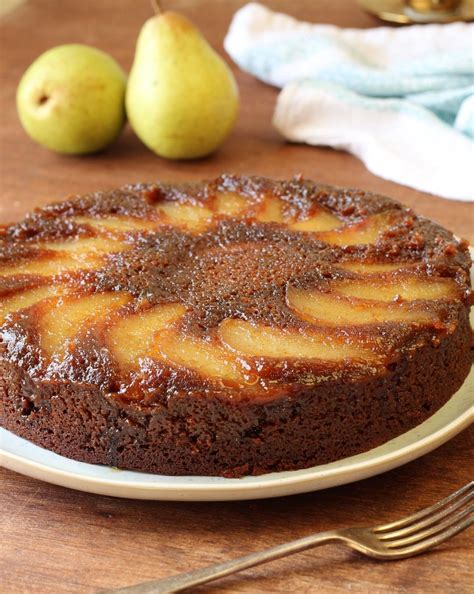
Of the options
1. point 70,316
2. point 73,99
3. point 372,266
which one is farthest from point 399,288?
point 73,99

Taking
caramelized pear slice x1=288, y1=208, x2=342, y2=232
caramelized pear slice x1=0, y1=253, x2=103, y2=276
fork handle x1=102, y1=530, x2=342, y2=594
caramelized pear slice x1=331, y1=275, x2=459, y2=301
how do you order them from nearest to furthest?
fork handle x1=102, y1=530, x2=342, y2=594, caramelized pear slice x1=331, y1=275, x2=459, y2=301, caramelized pear slice x1=0, y1=253, x2=103, y2=276, caramelized pear slice x1=288, y1=208, x2=342, y2=232

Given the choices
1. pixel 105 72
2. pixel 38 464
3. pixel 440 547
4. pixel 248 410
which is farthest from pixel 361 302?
pixel 105 72

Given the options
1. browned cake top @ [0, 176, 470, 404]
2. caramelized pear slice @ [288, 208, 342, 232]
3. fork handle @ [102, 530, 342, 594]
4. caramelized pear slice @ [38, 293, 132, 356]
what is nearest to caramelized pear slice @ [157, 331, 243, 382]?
browned cake top @ [0, 176, 470, 404]

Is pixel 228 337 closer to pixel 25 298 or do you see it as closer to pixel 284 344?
pixel 284 344

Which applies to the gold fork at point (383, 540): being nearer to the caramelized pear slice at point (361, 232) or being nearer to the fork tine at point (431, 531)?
the fork tine at point (431, 531)

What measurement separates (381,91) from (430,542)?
1854mm

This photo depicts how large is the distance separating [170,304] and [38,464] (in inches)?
13.8

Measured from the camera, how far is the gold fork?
50.9 inches

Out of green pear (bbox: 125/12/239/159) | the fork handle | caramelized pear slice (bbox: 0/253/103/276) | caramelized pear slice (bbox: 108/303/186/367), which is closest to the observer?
the fork handle

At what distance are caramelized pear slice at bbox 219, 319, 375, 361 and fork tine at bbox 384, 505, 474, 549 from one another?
27cm

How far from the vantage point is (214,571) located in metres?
1.29

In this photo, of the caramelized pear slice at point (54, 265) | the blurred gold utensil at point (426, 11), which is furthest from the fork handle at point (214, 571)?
the blurred gold utensil at point (426, 11)

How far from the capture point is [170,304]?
1620 millimetres

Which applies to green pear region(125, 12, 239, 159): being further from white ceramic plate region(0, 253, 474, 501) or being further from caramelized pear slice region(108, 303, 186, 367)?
white ceramic plate region(0, 253, 474, 501)
